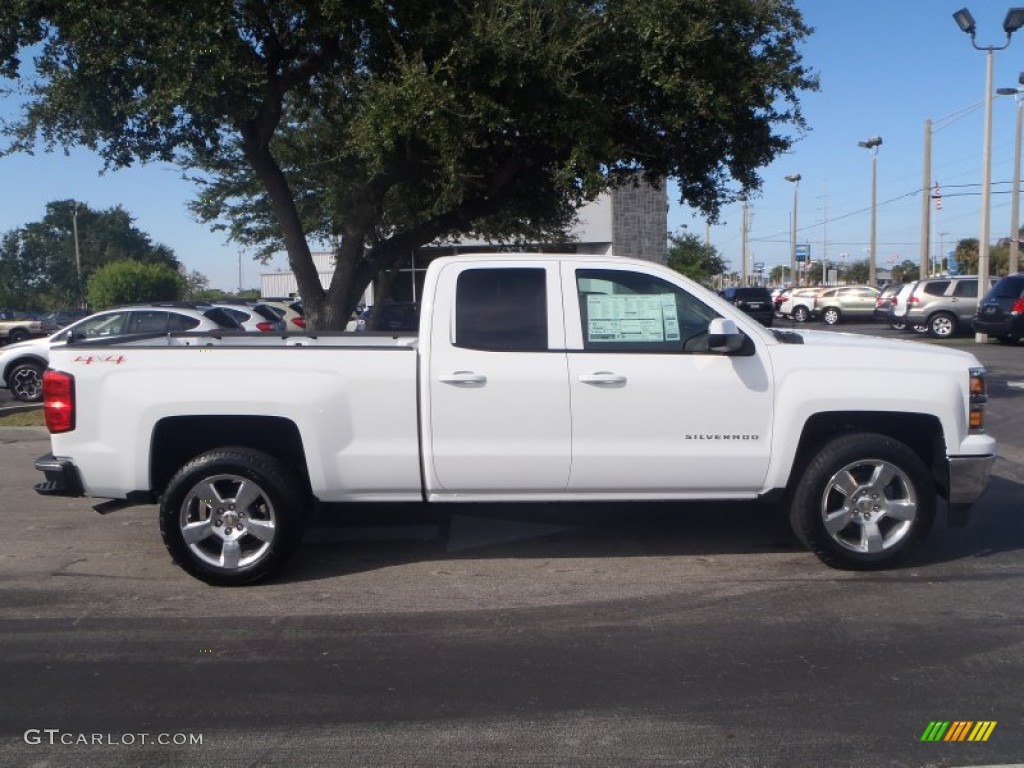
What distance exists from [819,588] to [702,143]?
7.36 metres

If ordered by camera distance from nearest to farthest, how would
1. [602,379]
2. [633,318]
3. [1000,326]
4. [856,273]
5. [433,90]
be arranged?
[602,379] → [633,318] → [433,90] → [1000,326] → [856,273]

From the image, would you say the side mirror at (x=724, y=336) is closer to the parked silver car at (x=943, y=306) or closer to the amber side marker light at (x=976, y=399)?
the amber side marker light at (x=976, y=399)

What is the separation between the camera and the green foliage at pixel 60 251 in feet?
265

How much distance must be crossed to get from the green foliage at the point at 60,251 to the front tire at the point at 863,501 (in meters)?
79.7

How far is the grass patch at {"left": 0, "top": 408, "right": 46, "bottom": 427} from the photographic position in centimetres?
1286

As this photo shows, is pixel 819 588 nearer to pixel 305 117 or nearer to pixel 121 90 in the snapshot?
pixel 121 90

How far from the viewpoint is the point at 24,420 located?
13.2 meters

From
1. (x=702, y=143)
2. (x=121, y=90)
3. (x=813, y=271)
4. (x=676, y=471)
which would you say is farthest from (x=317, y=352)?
(x=813, y=271)

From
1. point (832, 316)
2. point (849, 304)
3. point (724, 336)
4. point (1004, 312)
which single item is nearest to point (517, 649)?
point (724, 336)

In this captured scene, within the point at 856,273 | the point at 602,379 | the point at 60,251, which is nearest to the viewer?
the point at 602,379

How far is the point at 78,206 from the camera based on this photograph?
3300 inches

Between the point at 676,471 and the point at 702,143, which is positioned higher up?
the point at 702,143

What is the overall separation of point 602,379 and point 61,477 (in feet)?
11.2

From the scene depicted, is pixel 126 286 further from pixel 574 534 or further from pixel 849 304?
pixel 574 534
